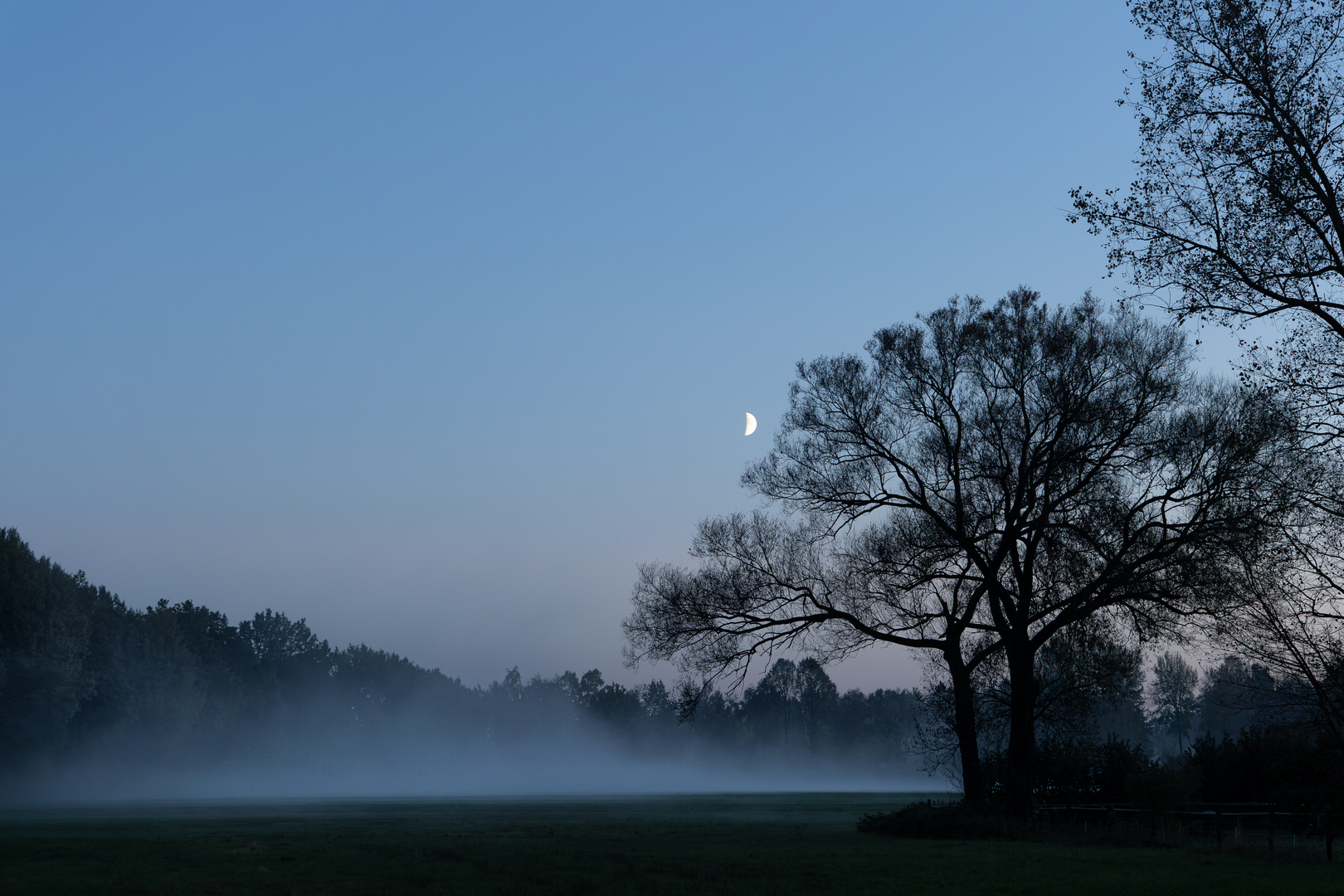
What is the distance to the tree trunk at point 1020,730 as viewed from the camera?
30.0m

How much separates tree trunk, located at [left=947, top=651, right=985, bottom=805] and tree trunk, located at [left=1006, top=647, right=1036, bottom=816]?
1127mm

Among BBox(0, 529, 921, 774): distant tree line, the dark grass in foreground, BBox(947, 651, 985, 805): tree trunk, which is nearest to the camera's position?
the dark grass in foreground

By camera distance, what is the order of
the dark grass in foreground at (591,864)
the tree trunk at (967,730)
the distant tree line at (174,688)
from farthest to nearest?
the distant tree line at (174,688) → the tree trunk at (967,730) → the dark grass in foreground at (591,864)

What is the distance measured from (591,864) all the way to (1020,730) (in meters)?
14.6

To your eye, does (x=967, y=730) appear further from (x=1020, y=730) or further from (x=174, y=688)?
(x=174, y=688)

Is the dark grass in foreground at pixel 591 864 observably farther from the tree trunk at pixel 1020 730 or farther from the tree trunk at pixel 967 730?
the tree trunk at pixel 967 730

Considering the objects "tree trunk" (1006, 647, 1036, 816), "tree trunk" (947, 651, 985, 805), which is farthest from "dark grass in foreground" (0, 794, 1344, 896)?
"tree trunk" (947, 651, 985, 805)

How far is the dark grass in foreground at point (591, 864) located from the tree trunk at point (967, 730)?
3562 mm

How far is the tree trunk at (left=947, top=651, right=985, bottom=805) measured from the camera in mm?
31219

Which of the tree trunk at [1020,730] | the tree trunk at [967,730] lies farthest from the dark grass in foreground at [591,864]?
the tree trunk at [967,730]

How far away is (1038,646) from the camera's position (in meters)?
30.5

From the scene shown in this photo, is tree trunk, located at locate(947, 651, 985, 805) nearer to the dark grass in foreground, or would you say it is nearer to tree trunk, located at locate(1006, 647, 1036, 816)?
tree trunk, located at locate(1006, 647, 1036, 816)

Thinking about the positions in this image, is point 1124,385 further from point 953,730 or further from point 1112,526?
point 953,730

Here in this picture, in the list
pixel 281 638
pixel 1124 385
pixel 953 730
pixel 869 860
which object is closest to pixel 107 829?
pixel 869 860
